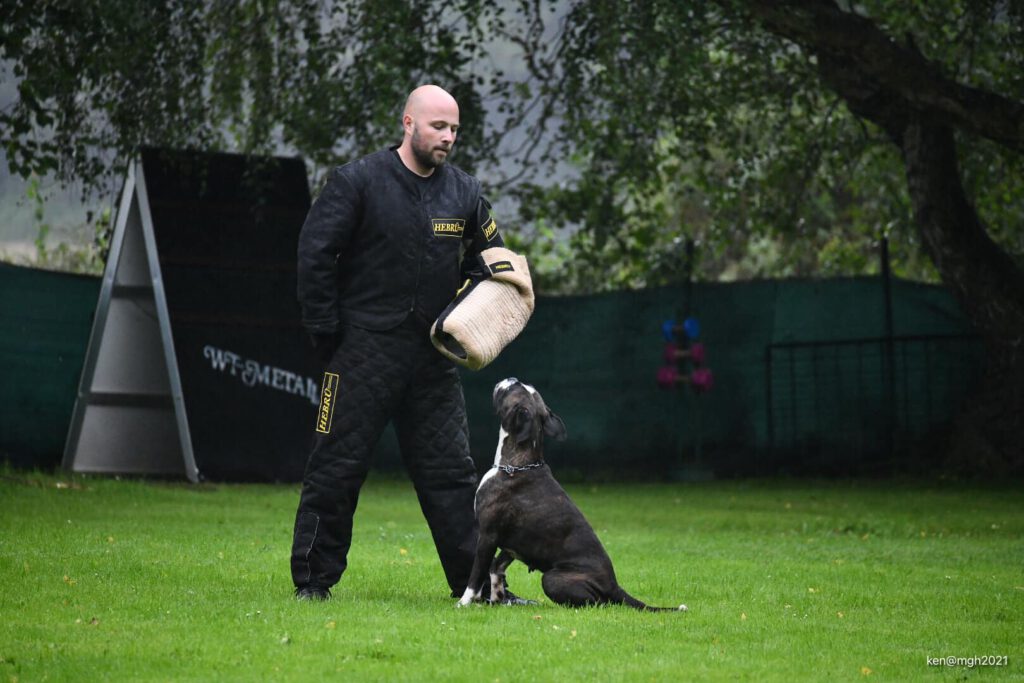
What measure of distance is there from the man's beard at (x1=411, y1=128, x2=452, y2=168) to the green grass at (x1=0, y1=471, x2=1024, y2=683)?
1950 mm

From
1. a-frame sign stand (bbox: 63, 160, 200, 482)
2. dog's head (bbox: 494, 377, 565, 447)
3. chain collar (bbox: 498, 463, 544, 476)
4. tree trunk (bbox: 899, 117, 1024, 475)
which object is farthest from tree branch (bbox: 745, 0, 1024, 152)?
chain collar (bbox: 498, 463, 544, 476)

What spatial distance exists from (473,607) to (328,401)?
1.09 meters

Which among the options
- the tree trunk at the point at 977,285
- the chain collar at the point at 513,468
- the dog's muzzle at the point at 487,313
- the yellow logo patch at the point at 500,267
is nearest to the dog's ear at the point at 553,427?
the chain collar at the point at 513,468

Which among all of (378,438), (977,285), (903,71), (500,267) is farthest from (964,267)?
(378,438)

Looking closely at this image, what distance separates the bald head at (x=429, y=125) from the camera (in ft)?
20.4

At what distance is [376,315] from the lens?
20.5ft

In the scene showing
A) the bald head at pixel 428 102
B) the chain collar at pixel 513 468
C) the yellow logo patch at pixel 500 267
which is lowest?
the chain collar at pixel 513 468

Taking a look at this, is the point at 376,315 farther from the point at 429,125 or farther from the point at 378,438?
the point at 429,125

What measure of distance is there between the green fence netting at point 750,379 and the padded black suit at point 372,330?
9440 millimetres

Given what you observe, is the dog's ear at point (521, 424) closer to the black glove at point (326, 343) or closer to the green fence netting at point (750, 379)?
the black glove at point (326, 343)

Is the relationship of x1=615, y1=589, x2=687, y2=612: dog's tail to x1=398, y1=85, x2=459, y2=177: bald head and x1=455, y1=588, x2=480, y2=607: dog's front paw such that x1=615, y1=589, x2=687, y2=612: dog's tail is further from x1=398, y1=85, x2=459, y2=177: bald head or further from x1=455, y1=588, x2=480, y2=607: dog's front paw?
x1=398, y1=85, x2=459, y2=177: bald head

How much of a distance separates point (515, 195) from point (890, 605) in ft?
36.0

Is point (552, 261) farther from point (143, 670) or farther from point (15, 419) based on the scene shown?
point (143, 670)

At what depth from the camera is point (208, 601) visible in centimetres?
624
